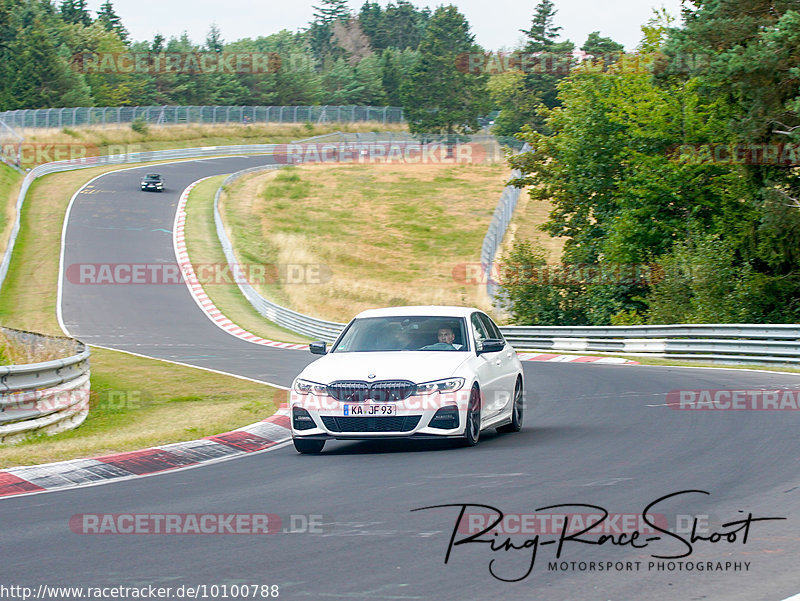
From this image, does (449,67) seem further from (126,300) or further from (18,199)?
(126,300)

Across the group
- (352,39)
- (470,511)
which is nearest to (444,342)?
(470,511)

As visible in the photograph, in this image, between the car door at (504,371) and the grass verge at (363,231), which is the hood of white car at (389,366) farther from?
the grass verge at (363,231)

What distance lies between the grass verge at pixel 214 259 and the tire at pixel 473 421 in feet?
78.4

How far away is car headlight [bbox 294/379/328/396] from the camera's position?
10.5 metres

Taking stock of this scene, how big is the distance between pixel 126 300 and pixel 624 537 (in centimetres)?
3554

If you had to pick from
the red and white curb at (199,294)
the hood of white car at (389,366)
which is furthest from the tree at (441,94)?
the hood of white car at (389,366)

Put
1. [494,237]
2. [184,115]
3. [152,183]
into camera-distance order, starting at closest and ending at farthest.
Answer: [494,237] < [152,183] < [184,115]

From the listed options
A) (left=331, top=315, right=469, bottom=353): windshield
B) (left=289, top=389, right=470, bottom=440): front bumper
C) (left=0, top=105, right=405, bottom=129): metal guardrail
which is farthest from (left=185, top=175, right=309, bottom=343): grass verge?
(left=289, top=389, right=470, bottom=440): front bumper

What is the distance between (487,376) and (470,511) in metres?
4.08

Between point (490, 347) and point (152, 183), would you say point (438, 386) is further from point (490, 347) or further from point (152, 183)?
point (152, 183)

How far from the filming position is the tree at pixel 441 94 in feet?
354

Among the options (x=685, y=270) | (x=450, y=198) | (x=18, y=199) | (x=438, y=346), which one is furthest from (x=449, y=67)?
(x=438, y=346)

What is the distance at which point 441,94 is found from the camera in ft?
357

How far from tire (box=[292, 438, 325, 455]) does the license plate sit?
26.5 inches
